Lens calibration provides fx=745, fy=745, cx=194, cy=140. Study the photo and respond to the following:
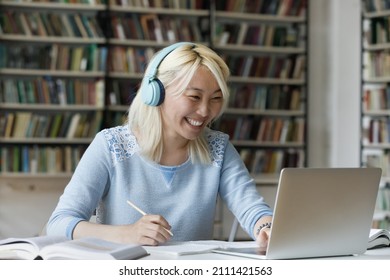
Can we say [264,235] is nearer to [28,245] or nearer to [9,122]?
[28,245]

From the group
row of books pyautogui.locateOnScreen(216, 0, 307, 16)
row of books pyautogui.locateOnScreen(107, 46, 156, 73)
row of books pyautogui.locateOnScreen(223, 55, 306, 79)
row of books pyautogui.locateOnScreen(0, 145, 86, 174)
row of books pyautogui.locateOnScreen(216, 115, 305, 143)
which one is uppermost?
row of books pyautogui.locateOnScreen(216, 0, 307, 16)

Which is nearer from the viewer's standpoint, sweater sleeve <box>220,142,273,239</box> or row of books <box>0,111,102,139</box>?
sweater sleeve <box>220,142,273,239</box>

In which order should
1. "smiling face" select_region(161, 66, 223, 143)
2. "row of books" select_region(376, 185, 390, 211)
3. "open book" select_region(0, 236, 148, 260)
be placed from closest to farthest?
"open book" select_region(0, 236, 148, 260) < "smiling face" select_region(161, 66, 223, 143) < "row of books" select_region(376, 185, 390, 211)

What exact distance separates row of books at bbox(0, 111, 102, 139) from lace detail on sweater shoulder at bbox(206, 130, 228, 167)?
4.02 metres

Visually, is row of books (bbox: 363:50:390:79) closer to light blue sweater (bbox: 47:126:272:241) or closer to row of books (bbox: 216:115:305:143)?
row of books (bbox: 216:115:305:143)

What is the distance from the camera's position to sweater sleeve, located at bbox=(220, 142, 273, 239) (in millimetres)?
2119

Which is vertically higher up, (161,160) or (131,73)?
(131,73)

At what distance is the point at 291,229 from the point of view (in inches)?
60.2

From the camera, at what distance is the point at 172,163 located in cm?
220

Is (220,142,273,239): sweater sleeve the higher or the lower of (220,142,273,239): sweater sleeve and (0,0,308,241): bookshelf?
the lower

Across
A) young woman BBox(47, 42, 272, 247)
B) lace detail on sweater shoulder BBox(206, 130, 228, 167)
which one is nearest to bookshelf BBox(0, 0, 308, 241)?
lace detail on sweater shoulder BBox(206, 130, 228, 167)

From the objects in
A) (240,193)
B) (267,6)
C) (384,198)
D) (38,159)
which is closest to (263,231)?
(240,193)
